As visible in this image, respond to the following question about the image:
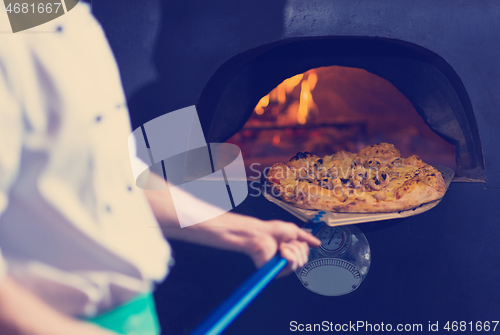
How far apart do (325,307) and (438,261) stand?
405 millimetres

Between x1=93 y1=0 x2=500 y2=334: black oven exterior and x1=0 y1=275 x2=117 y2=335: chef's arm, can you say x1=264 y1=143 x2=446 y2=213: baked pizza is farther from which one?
x1=0 y1=275 x2=117 y2=335: chef's arm

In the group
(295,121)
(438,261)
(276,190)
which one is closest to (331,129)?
(295,121)

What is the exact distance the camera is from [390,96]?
147 centimetres

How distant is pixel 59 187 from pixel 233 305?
1.27ft

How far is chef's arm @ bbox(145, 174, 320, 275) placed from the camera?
0.90 meters

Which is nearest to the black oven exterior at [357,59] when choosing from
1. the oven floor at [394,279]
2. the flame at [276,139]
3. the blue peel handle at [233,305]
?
the oven floor at [394,279]

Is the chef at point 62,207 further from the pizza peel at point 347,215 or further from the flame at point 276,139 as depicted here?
the flame at point 276,139

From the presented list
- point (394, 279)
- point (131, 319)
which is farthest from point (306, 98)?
point (131, 319)

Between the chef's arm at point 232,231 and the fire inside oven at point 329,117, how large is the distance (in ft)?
1.51

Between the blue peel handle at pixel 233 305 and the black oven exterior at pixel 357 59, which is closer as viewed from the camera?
the blue peel handle at pixel 233 305

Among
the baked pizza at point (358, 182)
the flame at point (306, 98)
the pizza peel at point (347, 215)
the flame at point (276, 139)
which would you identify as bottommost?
the pizza peel at point (347, 215)

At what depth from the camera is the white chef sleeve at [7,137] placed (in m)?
0.52

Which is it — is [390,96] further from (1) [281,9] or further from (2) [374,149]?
(1) [281,9]

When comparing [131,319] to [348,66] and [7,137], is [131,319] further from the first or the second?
[348,66]
